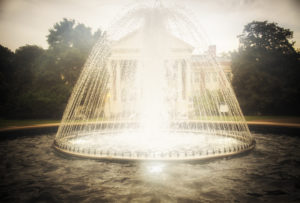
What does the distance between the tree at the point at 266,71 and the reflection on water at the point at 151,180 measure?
2334 cm

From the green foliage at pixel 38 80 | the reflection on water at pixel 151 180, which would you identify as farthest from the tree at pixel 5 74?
the reflection on water at pixel 151 180

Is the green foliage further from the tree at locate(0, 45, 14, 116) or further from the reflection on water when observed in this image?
the reflection on water

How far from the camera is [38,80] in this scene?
3219 centimetres

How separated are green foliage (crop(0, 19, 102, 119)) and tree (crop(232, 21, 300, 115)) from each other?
25564mm

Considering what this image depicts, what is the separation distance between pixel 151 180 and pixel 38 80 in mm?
32049

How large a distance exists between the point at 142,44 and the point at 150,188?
868 centimetres

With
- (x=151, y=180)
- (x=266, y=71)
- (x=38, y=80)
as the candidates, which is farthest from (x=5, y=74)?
(x=266, y=71)

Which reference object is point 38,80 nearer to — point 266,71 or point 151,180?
point 151,180

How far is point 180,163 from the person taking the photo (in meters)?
7.37

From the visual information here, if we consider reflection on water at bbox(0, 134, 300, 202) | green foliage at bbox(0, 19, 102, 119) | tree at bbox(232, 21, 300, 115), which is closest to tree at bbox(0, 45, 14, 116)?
green foliage at bbox(0, 19, 102, 119)

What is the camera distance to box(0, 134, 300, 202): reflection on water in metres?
5.17

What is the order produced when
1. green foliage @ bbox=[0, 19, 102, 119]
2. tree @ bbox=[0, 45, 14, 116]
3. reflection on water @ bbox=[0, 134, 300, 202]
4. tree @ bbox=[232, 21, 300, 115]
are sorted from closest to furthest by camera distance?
1. reflection on water @ bbox=[0, 134, 300, 202]
2. green foliage @ bbox=[0, 19, 102, 119]
3. tree @ bbox=[232, 21, 300, 115]
4. tree @ bbox=[0, 45, 14, 116]

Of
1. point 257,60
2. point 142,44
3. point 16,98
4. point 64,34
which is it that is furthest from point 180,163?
point 64,34

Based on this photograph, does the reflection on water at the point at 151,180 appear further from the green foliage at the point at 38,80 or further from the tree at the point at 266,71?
the tree at the point at 266,71
